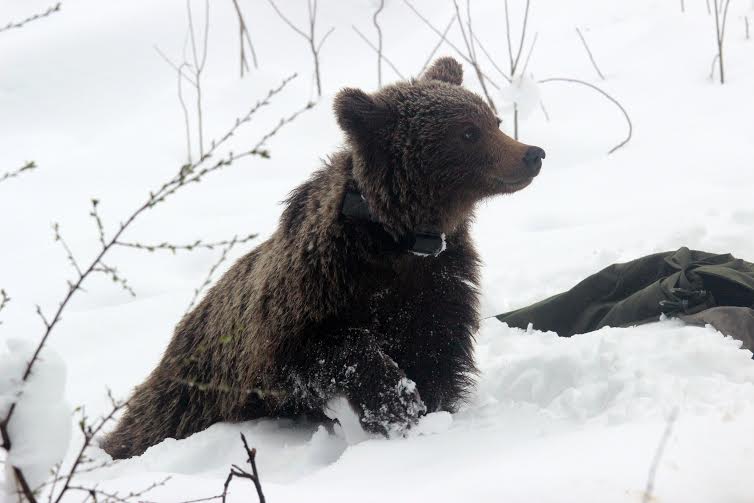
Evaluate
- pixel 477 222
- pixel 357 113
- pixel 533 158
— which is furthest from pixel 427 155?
pixel 477 222

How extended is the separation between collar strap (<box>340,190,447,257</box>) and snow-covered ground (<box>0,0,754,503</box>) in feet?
1.97

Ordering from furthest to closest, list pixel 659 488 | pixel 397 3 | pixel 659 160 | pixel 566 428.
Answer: pixel 397 3, pixel 659 160, pixel 566 428, pixel 659 488

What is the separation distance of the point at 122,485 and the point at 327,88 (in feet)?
26.9

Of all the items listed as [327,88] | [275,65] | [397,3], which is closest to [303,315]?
[327,88]

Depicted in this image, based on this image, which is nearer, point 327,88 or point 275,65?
point 327,88

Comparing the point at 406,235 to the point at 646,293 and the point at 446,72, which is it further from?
the point at 646,293

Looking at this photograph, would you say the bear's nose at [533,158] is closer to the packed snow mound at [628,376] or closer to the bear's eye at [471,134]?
the bear's eye at [471,134]

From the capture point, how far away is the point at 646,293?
4.29 meters

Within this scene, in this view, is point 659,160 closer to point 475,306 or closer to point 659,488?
point 475,306

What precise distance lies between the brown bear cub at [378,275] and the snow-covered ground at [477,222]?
0.69 ft

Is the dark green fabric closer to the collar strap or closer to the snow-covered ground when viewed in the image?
the snow-covered ground

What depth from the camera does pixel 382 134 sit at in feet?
12.2

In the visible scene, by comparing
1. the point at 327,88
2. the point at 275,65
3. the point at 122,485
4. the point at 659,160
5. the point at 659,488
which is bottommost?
the point at 659,488

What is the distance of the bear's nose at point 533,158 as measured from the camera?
12.3 feet
